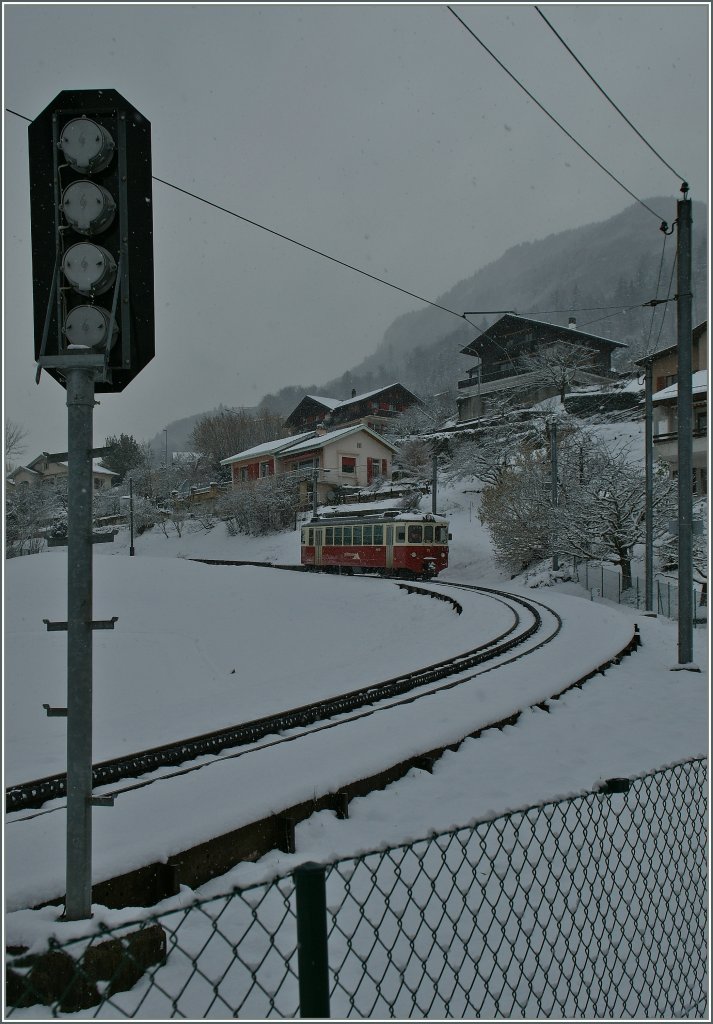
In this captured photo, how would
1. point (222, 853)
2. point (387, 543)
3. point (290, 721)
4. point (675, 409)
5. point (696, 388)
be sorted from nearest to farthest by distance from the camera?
1. point (222, 853)
2. point (290, 721)
3. point (387, 543)
4. point (696, 388)
5. point (675, 409)

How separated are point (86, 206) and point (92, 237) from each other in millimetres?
129

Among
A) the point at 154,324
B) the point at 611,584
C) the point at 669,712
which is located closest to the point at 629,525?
the point at 611,584

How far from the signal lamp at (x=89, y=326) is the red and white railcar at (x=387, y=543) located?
92.0 ft

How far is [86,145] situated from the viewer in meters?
3.19

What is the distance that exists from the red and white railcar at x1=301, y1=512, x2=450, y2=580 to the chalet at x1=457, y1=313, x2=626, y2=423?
22662 millimetres

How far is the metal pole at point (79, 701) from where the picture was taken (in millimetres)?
3178

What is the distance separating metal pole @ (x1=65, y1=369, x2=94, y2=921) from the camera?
3.18 m

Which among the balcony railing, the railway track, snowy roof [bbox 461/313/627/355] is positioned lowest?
the railway track

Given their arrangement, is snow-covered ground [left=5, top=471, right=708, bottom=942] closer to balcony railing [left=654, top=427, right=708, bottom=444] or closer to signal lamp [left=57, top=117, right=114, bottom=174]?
signal lamp [left=57, top=117, right=114, bottom=174]

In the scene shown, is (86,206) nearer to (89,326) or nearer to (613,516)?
(89,326)

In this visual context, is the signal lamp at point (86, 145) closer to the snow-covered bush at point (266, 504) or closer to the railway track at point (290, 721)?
the railway track at point (290, 721)

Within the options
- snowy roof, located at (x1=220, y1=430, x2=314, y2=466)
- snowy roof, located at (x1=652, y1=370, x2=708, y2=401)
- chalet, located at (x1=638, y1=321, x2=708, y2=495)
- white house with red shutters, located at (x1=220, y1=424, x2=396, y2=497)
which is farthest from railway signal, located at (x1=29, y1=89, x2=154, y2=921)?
snowy roof, located at (x1=220, y1=430, x2=314, y2=466)

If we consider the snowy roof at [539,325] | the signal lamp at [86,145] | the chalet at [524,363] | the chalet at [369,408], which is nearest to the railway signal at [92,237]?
the signal lamp at [86,145]

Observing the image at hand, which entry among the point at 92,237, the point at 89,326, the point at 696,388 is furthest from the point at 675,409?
the point at 89,326
